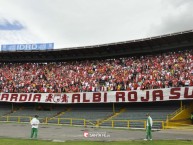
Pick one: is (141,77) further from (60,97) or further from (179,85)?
(60,97)

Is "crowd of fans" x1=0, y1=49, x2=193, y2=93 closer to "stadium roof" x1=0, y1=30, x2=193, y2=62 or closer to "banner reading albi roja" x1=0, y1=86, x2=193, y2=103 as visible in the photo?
"stadium roof" x1=0, y1=30, x2=193, y2=62

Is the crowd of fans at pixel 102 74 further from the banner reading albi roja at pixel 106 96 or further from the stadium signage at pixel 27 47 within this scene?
the stadium signage at pixel 27 47

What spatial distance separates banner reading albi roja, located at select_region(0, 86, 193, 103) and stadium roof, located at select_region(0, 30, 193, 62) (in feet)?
23.8

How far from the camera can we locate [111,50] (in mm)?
45000

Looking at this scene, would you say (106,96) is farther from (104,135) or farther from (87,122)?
(104,135)

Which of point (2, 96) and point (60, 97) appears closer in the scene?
point (60, 97)

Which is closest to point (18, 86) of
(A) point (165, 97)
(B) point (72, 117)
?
(B) point (72, 117)

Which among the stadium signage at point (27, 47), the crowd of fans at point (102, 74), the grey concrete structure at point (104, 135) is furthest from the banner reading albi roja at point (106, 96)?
the stadium signage at point (27, 47)

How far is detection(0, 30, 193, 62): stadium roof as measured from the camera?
3881 centimetres

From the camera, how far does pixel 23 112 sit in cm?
4469

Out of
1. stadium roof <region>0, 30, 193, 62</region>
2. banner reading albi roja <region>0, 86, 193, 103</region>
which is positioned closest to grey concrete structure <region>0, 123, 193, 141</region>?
banner reading albi roja <region>0, 86, 193, 103</region>

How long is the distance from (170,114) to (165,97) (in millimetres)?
1803

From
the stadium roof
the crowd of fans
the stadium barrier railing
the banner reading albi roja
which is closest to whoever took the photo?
the stadium barrier railing

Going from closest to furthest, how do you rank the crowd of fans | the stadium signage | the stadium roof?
the crowd of fans, the stadium roof, the stadium signage
